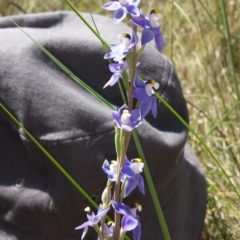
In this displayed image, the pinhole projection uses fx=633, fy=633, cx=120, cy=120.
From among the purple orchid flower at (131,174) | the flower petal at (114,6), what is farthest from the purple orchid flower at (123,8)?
the purple orchid flower at (131,174)

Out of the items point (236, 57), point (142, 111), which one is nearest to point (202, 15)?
point (236, 57)

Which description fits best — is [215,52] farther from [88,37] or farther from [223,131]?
[88,37]

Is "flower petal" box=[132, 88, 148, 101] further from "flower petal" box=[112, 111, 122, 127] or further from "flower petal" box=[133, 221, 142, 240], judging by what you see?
"flower petal" box=[133, 221, 142, 240]

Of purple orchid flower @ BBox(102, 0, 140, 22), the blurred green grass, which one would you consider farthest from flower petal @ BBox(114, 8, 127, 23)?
the blurred green grass

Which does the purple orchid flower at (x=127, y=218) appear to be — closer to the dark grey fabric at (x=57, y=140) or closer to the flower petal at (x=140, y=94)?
the flower petal at (x=140, y=94)

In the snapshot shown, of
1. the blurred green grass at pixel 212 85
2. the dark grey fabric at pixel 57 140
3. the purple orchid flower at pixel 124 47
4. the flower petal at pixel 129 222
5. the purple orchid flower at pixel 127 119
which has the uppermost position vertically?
the purple orchid flower at pixel 124 47

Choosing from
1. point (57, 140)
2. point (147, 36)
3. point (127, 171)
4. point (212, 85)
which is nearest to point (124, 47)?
point (147, 36)

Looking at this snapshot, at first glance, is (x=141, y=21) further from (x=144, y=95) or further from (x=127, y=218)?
(x=127, y=218)
